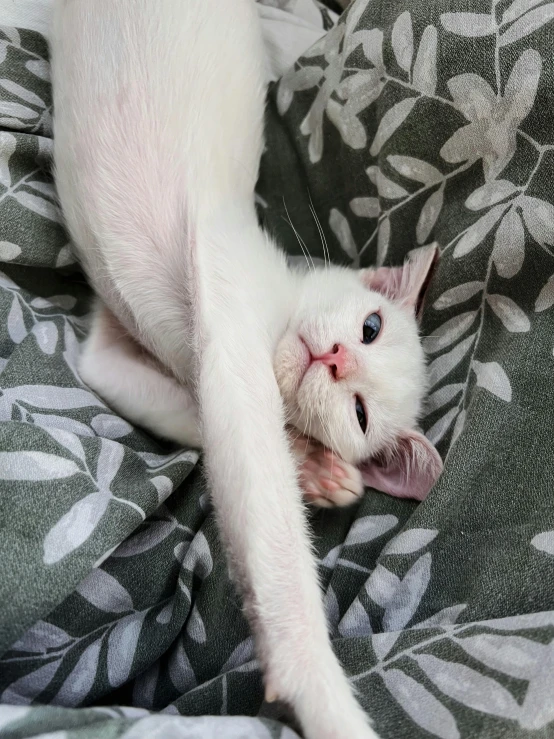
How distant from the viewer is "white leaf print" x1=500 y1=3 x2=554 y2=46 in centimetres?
86

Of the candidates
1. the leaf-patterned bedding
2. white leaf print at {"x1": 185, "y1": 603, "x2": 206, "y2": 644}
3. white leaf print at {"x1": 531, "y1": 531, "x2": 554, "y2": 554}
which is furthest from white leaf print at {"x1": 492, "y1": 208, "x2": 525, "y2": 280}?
white leaf print at {"x1": 185, "y1": 603, "x2": 206, "y2": 644}

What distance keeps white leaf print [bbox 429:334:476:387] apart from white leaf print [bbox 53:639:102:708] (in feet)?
Answer: 2.35

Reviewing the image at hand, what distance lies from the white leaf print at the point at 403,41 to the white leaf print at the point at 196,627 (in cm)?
98

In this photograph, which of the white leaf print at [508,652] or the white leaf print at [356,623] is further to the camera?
the white leaf print at [356,623]

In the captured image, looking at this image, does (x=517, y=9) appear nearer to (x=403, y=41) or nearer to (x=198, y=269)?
(x=403, y=41)

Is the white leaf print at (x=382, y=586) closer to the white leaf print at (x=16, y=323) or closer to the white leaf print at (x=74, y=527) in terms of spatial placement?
the white leaf print at (x=74, y=527)

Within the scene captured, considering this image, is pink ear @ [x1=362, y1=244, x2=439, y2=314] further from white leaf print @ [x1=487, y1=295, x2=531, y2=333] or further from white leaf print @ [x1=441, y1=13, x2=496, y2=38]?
white leaf print @ [x1=441, y1=13, x2=496, y2=38]

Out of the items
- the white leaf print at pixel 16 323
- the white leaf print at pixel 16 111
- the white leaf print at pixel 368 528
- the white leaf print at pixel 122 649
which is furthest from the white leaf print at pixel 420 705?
the white leaf print at pixel 16 111

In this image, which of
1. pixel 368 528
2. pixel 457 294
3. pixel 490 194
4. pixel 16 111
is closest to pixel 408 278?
pixel 457 294

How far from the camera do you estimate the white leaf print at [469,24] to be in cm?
90

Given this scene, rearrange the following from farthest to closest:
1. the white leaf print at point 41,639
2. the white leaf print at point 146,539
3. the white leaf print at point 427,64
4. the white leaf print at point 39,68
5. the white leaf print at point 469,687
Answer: the white leaf print at point 39,68 → the white leaf print at point 427,64 → the white leaf print at point 146,539 → the white leaf print at point 41,639 → the white leaf print at point 469,687

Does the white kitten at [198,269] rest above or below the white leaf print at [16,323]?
above

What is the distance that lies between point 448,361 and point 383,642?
1.64 ft

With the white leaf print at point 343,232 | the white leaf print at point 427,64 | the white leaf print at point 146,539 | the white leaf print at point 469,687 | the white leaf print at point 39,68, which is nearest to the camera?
the white leaf print at point 469,687
